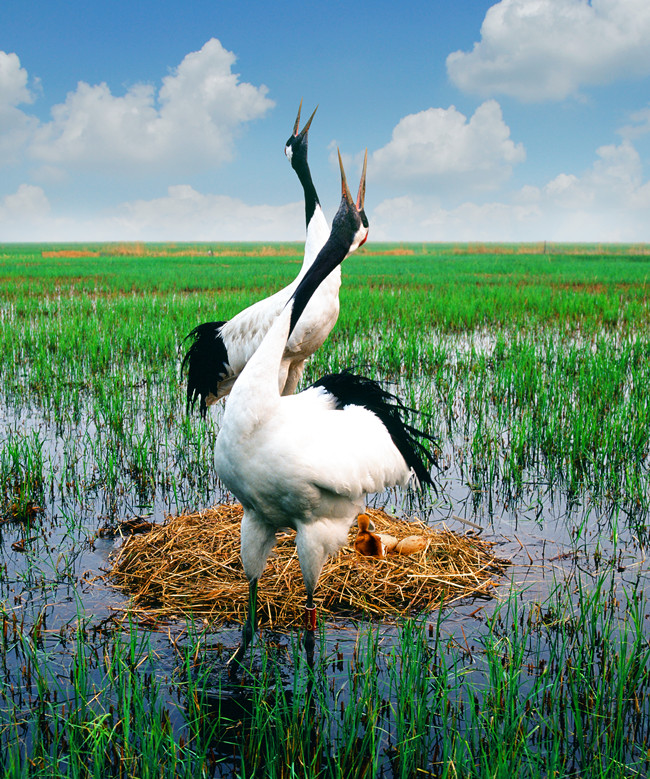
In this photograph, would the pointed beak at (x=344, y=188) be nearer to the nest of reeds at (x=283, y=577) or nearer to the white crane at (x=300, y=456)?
the white crane at (x=300, y=456)

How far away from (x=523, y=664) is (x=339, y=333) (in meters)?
7.59

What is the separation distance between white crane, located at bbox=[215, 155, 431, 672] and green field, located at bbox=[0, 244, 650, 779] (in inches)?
18.8

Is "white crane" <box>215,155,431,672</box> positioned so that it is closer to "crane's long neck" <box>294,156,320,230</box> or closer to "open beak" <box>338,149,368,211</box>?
"open beak" <box>338,149,368,211</box>

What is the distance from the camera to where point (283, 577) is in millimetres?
3631

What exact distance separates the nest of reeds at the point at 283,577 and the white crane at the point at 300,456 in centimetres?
41

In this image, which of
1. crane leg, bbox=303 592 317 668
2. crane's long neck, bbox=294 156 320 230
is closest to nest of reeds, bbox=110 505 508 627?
crane leg, bbox=303 592 317 668

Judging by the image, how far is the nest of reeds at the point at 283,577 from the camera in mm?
3324

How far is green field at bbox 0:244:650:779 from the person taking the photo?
7.29ft

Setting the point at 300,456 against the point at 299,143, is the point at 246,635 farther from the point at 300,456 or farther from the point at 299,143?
the point at 299,143

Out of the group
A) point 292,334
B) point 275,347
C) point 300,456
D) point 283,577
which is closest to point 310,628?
point 283,577

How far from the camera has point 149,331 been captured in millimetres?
9594

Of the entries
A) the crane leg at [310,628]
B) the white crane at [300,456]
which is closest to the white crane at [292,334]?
the white crane at [300,456]

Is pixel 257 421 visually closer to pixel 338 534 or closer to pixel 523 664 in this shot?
pixel 338 534

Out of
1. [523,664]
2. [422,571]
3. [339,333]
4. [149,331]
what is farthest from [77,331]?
[523,664]
